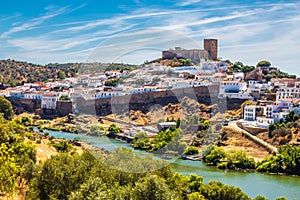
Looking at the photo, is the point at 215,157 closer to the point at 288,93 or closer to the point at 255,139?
the point at 255,139

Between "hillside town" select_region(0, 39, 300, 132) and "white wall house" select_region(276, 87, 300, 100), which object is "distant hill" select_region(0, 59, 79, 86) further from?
"white wall house" select_region(276, 87, 300, 100)

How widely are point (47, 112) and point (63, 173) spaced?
1851 centimetres

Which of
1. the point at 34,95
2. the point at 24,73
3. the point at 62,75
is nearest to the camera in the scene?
the point at 34,95

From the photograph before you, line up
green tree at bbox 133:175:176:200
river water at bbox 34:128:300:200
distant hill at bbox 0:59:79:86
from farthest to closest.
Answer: distant hill at bbox 0:59:79:86 < river water at bbox 34:128:300:200 < green tree at bbox 133:175:176:200

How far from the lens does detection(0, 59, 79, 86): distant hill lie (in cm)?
3309

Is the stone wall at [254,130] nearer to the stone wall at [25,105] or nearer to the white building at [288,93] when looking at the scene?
the white building at [288,93]

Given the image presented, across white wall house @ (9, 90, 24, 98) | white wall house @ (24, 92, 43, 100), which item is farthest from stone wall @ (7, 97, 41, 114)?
white wall house @ (9, 90, 24, 98)

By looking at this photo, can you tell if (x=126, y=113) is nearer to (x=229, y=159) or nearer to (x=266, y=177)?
(x=266, y=177)

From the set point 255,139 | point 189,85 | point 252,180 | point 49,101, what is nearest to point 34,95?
point 49,101

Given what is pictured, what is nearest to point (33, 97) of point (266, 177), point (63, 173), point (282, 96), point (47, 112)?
point (47, 112)

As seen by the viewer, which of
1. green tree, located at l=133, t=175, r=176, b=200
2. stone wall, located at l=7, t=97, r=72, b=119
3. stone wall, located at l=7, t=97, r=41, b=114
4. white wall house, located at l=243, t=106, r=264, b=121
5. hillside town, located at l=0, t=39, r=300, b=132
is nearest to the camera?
hillside town, located at l=0, t=39, r=300, b=132

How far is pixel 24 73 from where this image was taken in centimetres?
3494

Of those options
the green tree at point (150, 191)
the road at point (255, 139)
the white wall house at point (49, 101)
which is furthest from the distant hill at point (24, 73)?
the green tree at point (150, 191)

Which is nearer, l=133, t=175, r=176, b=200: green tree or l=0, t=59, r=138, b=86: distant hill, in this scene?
l=133, t=175, r=176, b=200: green tree
